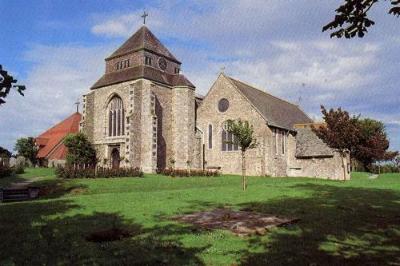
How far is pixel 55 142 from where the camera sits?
4903 centimetres

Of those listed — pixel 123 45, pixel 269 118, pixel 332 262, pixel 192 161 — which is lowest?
pixel 332 262

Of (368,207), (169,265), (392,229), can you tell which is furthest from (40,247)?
(368,207)

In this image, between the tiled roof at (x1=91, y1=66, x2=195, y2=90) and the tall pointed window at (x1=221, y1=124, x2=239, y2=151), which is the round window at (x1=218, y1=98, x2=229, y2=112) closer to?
the tall pointed window at (x1=221, y1=124, x2=239, y2=151)

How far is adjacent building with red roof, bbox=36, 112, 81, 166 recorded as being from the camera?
155 ft

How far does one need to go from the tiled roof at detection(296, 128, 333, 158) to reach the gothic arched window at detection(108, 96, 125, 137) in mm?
19905

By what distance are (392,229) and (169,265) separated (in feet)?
21.9

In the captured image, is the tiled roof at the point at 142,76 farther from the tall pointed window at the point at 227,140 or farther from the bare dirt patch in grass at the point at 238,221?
A: the bare dirt patch in grass at the point at 238,221

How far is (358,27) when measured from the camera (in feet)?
21.1

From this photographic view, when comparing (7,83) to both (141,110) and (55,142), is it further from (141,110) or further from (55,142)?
(55,142)

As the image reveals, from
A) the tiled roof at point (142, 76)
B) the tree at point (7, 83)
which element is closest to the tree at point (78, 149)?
the tiled roof at point (142, 76)

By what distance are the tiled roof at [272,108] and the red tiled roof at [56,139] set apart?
74.1ft

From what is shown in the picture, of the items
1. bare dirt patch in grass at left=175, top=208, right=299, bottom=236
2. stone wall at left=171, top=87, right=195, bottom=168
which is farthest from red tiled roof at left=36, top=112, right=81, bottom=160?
bare dirt patch in grass at left=175, top=208, right=299, bottom=236

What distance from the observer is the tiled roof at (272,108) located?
4206cm

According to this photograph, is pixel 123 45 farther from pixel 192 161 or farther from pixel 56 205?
pixel 56 205
